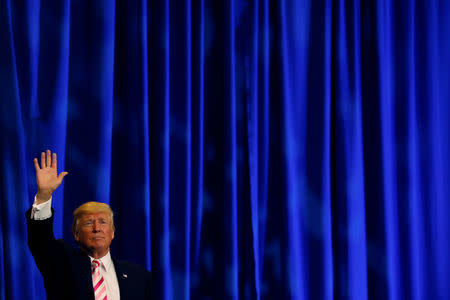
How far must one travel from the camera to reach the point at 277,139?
9.99 ft

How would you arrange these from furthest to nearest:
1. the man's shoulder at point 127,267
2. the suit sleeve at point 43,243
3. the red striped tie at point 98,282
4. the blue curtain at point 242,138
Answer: the blue curtain at point 242,138, the man's shoulder at point 127,267, the red striped tie at point 98,282, the suit sleeve at point 43,243

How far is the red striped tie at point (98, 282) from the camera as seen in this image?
80.0 inches

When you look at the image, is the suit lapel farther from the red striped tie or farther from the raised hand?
the raised hand

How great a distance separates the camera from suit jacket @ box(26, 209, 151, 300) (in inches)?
76.4

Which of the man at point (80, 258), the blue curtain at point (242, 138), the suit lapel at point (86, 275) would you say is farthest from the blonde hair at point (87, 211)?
the blue curtain at point (242, 138)

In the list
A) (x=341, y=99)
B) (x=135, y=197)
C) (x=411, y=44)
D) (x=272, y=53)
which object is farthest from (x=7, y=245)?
(x=411, y=44)

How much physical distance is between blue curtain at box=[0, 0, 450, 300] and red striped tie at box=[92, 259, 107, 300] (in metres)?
0.59

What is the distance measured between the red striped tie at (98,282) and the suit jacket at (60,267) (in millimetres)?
33

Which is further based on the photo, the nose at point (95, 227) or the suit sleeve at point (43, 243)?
the nose at point (95, 227)

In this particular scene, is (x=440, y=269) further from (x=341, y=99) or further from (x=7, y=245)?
(x=7, y=245)

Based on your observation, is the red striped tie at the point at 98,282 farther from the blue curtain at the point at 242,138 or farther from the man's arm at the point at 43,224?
the blue curtain at the point at 242,138

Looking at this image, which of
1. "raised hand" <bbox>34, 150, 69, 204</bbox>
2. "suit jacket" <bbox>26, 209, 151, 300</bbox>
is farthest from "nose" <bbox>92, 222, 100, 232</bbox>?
"raised hand" <bbox>34, 150, 69, 204</bbox>

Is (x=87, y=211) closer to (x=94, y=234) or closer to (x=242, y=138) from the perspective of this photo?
(x=94, y=234)

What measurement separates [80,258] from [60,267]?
0.29 ft
